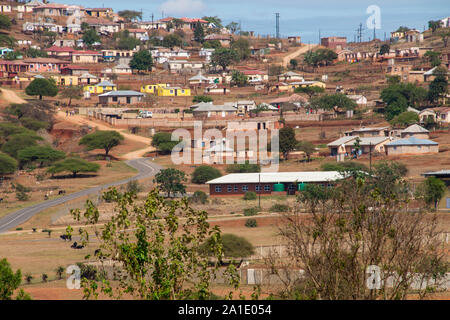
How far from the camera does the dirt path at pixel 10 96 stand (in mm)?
113375

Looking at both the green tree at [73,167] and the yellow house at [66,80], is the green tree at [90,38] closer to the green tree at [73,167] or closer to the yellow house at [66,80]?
the yellow house at [66,80]

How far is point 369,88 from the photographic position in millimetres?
125938

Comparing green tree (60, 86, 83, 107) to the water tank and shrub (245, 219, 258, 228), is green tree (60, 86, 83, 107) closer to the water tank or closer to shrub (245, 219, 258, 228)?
the water tank

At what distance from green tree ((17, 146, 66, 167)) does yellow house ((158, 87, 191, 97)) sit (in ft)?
146

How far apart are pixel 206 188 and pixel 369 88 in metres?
60.5

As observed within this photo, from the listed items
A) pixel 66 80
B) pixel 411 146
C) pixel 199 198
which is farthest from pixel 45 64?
pixel 411 146

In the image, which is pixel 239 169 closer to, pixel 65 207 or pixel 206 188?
pixel 206 188

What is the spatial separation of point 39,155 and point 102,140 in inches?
368

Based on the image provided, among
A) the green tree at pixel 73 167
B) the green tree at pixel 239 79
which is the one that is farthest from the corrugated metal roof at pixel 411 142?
the green tree at pixel 239 79

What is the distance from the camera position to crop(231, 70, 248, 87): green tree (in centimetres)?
13512

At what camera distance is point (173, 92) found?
129m

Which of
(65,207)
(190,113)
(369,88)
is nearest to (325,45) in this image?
(369,88)

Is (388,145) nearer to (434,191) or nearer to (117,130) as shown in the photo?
(434,191)

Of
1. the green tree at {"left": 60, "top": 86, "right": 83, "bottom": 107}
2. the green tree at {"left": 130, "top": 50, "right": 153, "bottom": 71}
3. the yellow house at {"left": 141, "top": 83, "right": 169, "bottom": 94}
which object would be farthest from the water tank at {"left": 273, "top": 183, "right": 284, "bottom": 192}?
the green tree at {"left": 130, "top": 50, "right": 153, "bottom": 71}
